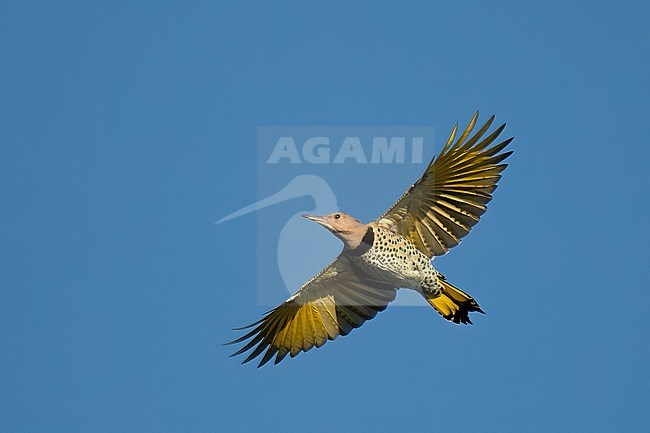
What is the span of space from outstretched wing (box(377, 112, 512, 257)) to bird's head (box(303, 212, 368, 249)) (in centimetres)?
32

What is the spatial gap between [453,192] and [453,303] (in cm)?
94

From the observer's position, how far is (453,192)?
9.46 metres

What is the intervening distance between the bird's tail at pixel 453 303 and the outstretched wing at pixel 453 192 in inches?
12.7

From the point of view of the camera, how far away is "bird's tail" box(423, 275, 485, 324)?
9516 mm

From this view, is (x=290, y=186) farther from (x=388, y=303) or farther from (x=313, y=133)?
(x=388, y=303)

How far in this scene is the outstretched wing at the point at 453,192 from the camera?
9375 mm

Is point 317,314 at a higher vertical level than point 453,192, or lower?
lower

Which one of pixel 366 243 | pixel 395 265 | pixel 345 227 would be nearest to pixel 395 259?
pixel 395 265

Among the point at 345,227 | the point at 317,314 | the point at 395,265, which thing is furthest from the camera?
the point at 317,314

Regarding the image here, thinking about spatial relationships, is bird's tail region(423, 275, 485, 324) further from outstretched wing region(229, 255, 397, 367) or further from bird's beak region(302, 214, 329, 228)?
bird's beak region(302, 214, 329, 228)

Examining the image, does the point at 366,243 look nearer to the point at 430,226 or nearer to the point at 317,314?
the point at 430,226

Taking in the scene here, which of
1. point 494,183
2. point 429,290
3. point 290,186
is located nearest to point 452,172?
point 494,183

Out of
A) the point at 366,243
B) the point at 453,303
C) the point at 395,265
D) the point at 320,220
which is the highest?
the point at 320,220

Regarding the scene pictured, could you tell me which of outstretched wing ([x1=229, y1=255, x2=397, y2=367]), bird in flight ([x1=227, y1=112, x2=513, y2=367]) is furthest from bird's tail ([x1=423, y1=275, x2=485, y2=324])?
outstretched wing ([x1=229, y1=255, x2=397, y2=367])
